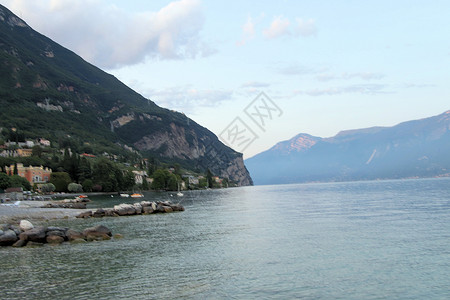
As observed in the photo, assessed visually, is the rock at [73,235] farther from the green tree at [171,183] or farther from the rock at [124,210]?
the green tree at [171,183]

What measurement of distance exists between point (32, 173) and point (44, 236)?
125062 mm

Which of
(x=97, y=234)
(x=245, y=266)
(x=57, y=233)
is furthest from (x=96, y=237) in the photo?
(x=245, y=266)

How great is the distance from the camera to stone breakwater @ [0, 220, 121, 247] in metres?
33.4

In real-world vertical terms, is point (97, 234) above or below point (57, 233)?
below

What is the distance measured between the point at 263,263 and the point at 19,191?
10760 centimetres

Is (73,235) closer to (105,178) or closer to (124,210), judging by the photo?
(124,210)

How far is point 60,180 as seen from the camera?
475 feet

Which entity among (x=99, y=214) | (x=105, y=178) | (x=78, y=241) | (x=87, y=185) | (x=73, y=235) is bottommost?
(x=78, y=241)

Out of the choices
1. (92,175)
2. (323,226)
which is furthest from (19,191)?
(323,226)

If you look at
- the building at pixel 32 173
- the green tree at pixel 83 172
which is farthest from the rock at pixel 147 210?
the green tree at pixel 83 172

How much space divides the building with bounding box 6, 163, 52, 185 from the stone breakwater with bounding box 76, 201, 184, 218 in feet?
306

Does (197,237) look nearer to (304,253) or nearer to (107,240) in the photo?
(107,240)

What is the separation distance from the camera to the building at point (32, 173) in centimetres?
14550

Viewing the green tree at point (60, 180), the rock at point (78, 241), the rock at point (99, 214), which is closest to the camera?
the rock at point (78, 241)
